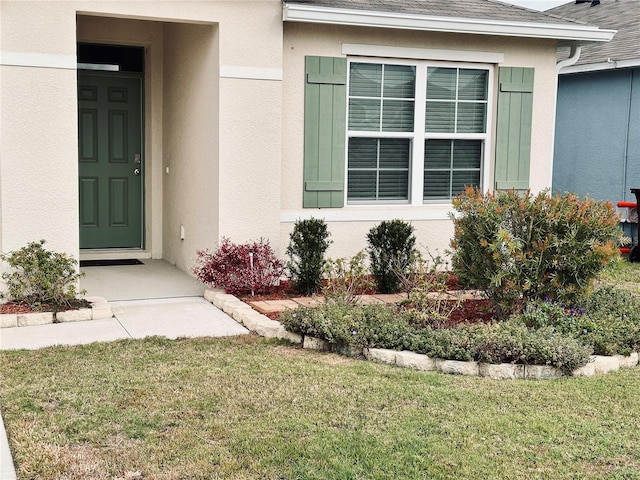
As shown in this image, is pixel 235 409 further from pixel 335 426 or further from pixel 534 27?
pixel 534 27

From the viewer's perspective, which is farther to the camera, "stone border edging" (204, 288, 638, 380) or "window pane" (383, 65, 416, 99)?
"window pane" (383, 65, 416, 99)

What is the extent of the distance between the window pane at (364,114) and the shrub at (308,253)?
4.97 feet

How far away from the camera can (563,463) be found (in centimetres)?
395

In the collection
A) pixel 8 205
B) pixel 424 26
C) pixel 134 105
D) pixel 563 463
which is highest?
pixel 424 26

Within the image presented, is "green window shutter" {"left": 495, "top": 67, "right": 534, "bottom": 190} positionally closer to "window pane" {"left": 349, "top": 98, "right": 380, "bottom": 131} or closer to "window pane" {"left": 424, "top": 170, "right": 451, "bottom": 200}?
"window pane" {"left": 424, "top": 170, "right": 451, "bottom": 200}

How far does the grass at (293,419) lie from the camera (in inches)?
151

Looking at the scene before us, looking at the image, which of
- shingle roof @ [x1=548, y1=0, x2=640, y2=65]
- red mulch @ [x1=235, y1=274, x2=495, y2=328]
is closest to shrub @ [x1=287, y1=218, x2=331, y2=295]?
red mulch @ [x1=235, y1=274, x2=495, y2=328]

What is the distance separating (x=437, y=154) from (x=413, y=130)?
46 centimetres

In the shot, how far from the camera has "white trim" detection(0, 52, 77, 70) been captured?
6.98 meters

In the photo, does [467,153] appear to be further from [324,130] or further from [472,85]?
[324,130]

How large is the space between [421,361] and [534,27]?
5217 mm

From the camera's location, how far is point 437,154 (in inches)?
366

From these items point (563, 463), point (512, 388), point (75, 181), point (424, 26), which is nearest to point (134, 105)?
point (75, 181)

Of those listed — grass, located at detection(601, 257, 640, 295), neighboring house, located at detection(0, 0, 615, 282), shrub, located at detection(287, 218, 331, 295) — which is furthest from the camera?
grass, located at detection(601, 257, 640, 295)
